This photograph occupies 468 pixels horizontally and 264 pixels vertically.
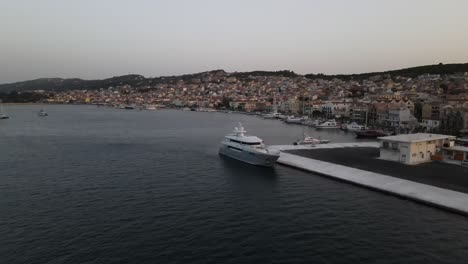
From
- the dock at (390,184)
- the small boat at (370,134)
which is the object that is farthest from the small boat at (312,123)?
the dock at (390,184)

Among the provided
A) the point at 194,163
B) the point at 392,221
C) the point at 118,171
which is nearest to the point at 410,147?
the point at 392,221

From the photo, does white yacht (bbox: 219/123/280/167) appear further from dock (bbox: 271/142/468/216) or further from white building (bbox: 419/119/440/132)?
white building (bbox: 419/119/440/132)

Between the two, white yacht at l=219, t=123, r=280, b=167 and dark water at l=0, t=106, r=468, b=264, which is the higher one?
white yacht at l=219, t=123, r=280, b=167

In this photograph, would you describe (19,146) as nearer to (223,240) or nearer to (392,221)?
(223,240)

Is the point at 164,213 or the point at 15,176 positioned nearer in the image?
the point at 164,213

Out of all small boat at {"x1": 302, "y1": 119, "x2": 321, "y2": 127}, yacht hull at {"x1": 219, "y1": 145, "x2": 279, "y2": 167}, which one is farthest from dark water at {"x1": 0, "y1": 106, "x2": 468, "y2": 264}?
small boat at {"x1": 302, "y1": 119, "x2": 321, "y2": 127}

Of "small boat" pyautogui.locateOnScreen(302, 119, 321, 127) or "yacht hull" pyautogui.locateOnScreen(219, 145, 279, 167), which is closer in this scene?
"yacht hull" pyautogui.locateOnScreen(219, 145, 279, 167)
